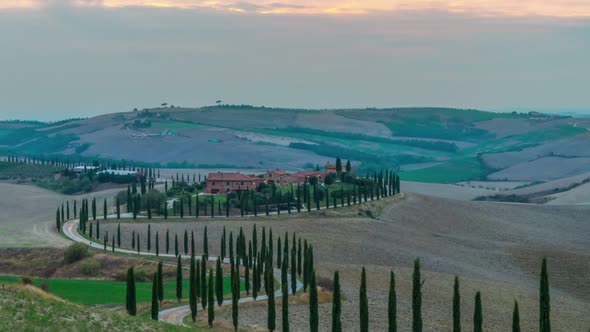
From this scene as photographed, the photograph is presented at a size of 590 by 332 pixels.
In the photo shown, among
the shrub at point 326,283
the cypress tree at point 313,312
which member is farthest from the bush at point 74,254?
the cypress tree at point 313,312

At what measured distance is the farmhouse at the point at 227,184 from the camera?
433ft

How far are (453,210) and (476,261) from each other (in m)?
33.2

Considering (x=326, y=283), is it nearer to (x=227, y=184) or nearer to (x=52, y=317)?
(x=52, y=317)

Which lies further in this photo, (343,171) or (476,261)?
(343,171)

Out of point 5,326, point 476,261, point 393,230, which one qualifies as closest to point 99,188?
point 393,230

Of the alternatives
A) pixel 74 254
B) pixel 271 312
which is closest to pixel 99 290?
pixel 74 254

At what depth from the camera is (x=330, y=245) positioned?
9644cm

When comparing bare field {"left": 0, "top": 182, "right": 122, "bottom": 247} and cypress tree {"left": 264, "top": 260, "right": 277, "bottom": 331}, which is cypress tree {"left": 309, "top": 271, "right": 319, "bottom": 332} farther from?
bare field {"left": 0, "top": 182, "right": 122, "bottom": 247}

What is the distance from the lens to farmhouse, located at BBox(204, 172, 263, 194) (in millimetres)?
132000

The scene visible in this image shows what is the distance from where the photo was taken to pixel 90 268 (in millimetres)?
82812

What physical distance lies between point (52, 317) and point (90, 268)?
40.4 metres

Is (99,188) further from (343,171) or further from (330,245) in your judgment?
(330,245)

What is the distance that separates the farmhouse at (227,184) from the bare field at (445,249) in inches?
642

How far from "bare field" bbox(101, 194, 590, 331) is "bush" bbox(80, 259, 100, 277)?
38.1 feet
